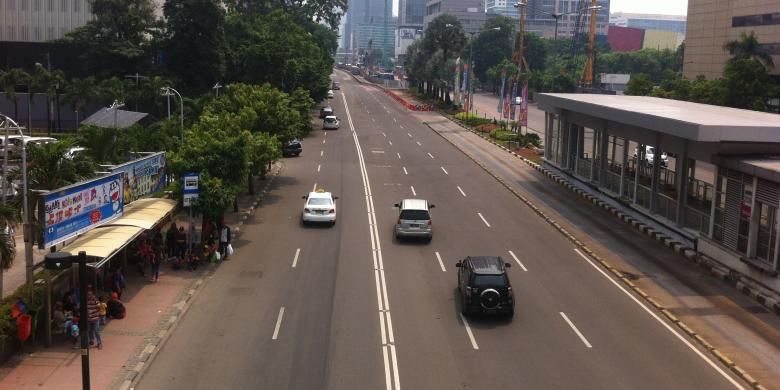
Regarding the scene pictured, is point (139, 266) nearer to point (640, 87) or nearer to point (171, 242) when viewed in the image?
point (171, 242)

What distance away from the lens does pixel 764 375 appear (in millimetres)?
20156

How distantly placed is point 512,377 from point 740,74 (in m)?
65.0

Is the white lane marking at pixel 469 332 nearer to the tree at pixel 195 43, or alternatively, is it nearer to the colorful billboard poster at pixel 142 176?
the colorful billboard poster at pixel 142 176

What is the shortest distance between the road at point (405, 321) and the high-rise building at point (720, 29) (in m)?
61.1

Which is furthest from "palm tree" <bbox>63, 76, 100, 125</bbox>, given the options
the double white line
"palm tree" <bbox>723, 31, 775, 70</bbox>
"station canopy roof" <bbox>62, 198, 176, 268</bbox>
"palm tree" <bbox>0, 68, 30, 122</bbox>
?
"palm tree" <bbox>723, 31, 775, 70</bbox>

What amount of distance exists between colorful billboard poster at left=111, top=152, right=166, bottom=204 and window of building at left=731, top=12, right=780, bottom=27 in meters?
75.5

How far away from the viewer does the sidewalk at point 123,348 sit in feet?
61.4

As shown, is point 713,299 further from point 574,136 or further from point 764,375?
point 574,136

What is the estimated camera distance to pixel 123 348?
825 inches

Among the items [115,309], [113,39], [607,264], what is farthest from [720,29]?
[115,309]

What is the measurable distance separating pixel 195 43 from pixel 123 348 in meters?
59.9

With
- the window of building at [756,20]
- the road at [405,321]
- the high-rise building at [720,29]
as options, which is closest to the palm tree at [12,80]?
the road at [405,321]

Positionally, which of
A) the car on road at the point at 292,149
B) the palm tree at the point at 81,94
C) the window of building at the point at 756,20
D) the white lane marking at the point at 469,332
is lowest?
the white lane marking at the point at 469,332

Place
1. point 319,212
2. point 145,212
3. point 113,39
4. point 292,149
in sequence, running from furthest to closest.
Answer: point 113,39, point 292,149, point 319,212, point 145,212
